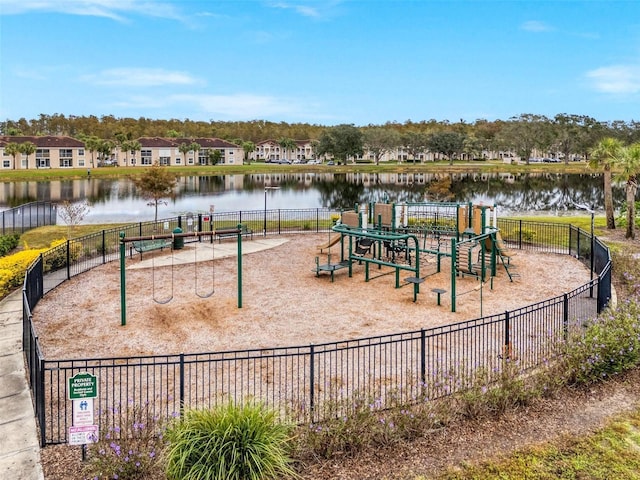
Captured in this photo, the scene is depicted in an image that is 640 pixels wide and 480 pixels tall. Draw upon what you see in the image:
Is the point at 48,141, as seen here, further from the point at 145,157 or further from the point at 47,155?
the point at 145,157

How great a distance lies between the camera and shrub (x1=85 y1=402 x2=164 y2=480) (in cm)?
591

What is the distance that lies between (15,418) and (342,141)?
11485 centimetres

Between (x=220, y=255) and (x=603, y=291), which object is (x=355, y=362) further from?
(x=220, y=255)

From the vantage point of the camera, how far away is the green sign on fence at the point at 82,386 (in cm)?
611

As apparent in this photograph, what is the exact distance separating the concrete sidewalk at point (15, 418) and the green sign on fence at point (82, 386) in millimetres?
954

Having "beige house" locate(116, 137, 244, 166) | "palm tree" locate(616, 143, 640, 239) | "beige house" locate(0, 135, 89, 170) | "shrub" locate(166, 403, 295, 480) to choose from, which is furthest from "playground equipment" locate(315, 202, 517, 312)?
"beige house" locate(116, 137, 244, 166)

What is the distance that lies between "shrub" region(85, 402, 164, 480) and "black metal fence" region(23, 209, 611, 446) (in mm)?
561

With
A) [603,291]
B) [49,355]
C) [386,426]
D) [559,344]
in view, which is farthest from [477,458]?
[49,355]

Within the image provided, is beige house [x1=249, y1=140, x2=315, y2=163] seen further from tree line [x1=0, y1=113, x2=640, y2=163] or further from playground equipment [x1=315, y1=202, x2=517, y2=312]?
playground equipment [x1=315, y1=202, x2=517, y2=312]

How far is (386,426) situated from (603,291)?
24.5 ft

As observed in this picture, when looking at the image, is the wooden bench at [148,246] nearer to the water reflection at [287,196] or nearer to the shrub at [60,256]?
the shrub at [60,256]

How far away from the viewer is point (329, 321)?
12.1 metres

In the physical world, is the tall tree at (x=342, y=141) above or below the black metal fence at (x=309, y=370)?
above

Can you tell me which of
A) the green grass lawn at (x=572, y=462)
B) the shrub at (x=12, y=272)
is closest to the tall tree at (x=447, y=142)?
the shrub at (x=12, y=272)
